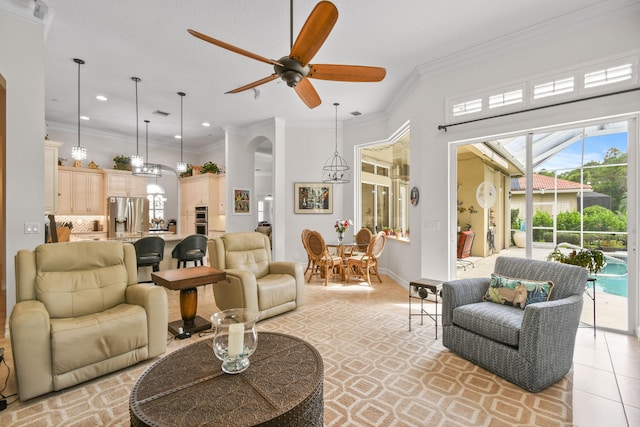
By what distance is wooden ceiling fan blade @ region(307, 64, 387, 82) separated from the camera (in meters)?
2.40

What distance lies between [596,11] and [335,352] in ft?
13.7

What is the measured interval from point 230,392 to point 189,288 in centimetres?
211

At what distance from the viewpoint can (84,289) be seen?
261 centimetres

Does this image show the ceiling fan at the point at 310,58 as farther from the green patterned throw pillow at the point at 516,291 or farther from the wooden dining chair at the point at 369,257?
the wooden dining chair at the point at 369,257

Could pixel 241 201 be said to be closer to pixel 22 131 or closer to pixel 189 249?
pixel 189 249

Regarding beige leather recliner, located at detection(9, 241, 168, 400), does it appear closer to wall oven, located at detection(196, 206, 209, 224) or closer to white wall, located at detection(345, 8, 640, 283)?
white wall, located at detection(345, 8, 640, 283)

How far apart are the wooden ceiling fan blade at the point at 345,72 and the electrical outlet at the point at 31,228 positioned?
3128 millimetres

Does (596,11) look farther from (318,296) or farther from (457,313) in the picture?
(318,296)

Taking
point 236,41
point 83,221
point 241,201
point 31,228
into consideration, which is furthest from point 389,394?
point 83,221

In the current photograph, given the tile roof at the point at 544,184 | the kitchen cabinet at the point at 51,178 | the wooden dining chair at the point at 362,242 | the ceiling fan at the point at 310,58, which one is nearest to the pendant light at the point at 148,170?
the kitchen cabinet at the point at 51,178

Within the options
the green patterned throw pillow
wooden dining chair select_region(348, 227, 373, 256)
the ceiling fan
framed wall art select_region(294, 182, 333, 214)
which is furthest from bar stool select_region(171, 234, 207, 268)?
the green patterned throw pillow

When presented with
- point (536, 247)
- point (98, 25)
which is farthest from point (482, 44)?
point (98, 25)

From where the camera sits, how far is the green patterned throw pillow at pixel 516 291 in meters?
2.56

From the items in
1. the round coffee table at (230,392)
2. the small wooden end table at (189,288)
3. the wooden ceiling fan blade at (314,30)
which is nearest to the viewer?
the round coffee table at (230,392)
